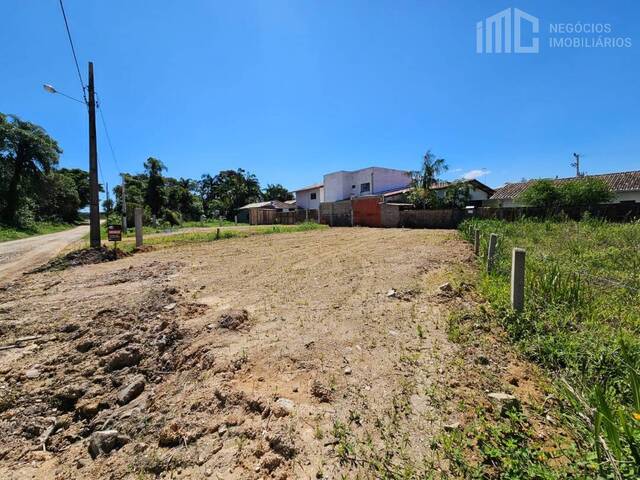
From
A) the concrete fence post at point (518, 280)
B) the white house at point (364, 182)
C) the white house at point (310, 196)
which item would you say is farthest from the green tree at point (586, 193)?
the white house at point (310, 196)

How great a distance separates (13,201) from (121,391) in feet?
112

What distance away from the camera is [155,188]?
1394 inches

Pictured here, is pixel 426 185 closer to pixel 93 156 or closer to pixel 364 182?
pixel 364 182

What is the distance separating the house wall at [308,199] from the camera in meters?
38.7

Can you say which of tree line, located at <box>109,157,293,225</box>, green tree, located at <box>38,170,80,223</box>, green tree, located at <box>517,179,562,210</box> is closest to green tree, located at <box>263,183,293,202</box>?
tree line, located at <box>109,157,293,225</box>

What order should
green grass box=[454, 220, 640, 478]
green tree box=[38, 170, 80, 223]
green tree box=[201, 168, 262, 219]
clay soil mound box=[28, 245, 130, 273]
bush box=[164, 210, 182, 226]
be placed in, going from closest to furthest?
green grass box=[454, 220, 640, 478] < clay soil mound box=[28, 245, 130, 273] < green tree box=[38, 170, 80, 223] < bush box=[164, 210, 182, 226] < green tree box=[201, 168, 262, 219]

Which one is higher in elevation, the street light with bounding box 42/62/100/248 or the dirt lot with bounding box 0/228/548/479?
the street light with bounding box 42/62/100/248

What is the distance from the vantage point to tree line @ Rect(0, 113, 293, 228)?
2636 centimetres

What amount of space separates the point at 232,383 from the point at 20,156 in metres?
37.2

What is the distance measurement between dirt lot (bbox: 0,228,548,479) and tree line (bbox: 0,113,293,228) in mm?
29607

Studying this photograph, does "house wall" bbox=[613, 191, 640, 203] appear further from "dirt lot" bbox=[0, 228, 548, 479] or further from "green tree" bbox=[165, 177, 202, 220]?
"green tree" bbox=[165, 177, 202, 220]

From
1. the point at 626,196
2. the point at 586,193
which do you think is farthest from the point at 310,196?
the point at 626,196

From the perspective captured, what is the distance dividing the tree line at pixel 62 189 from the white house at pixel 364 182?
17.6 meters

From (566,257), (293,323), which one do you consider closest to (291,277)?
(293,323)
